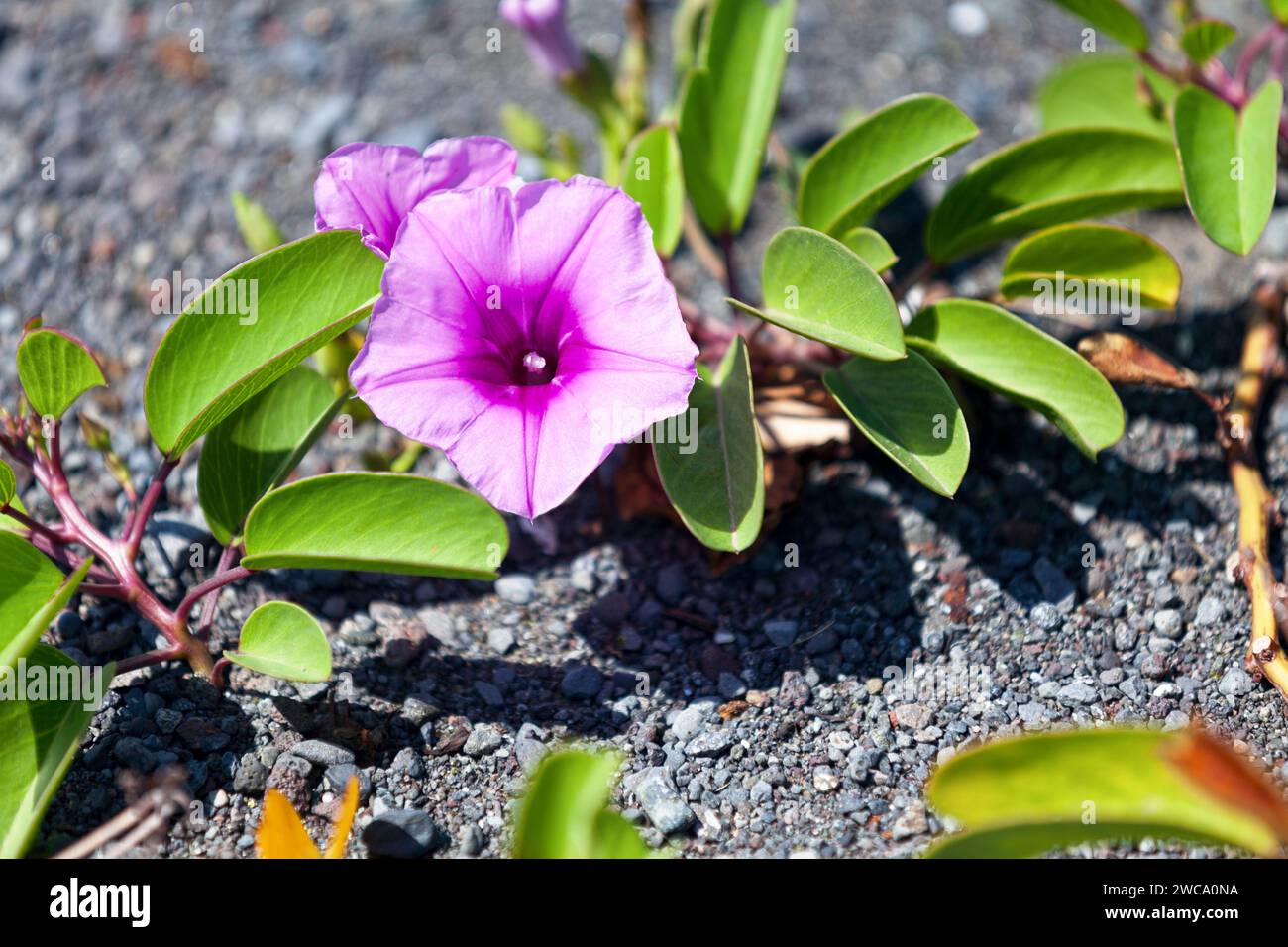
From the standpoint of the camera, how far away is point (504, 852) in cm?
179

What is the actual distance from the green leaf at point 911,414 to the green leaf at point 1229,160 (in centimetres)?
54

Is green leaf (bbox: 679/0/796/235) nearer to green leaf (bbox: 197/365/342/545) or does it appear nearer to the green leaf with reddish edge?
green leaf (bbox: 197/365/342/545)

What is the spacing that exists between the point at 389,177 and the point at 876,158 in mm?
898

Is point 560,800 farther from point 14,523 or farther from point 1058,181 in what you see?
point 1058,181

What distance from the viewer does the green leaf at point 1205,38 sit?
2.20 metres

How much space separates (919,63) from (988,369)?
1433 mm

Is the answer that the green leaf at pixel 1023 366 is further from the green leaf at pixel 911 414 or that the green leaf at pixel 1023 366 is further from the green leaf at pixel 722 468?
the green leaf at pixel 722 468

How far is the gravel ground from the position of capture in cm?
185

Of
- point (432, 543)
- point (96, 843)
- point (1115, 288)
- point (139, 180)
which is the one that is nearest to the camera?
point (96, 843)

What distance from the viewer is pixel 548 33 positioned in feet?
8.31

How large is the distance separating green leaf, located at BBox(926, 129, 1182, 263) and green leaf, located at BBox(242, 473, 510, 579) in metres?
1.14

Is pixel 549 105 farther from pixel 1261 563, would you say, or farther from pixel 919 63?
pixel 1261 563

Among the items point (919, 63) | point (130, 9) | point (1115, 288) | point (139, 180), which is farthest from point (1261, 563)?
point (130, 9)

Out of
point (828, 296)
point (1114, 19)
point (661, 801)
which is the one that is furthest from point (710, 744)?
point (1114, 19)
